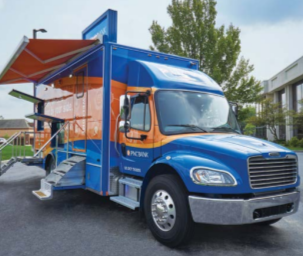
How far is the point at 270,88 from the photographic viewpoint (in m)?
47.4

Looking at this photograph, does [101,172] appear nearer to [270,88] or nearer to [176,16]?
[176,16]

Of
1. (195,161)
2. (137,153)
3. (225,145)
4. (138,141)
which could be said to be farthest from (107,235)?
(225,145)

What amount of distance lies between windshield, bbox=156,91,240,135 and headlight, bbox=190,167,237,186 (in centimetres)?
101

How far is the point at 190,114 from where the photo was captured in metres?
5.18

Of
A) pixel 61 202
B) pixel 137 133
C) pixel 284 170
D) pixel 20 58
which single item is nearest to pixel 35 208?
pixel 61 202

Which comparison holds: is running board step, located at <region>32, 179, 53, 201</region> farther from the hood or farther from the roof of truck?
the hood

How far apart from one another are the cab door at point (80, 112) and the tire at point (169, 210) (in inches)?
96.2

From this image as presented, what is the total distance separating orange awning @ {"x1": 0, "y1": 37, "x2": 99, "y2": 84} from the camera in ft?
21.2

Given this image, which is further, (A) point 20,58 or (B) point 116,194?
(A) point 20,58

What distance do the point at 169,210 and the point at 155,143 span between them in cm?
115

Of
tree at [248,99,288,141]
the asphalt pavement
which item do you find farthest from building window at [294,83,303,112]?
the asphalt pavement

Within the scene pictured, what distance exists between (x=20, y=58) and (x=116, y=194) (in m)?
4.15

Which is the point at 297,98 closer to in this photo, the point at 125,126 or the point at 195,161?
Result: the point at 125,126

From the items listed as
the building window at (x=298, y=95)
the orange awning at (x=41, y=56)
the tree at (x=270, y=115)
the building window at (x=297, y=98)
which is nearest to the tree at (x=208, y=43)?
the orange awning at (x=41, y=56)
